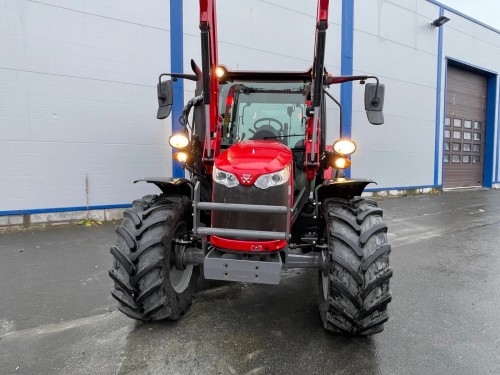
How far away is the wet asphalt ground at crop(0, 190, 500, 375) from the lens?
245cm

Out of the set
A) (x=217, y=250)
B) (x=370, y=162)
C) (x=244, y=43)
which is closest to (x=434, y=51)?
(x=370, y=162)

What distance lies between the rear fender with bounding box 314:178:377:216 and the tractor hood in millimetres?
479

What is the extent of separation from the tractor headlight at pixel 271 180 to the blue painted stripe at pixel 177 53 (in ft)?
18.5

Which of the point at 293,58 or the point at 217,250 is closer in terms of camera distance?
the point at 217,250

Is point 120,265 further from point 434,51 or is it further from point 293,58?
point 434,51

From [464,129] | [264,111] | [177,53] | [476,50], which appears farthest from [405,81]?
[264,111]

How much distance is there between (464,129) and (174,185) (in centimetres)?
1592

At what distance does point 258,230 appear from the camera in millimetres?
2615

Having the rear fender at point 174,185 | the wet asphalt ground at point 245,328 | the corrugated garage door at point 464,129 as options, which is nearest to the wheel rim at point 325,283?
the wet asphalt ground at point 245,328

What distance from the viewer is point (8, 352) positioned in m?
2.63

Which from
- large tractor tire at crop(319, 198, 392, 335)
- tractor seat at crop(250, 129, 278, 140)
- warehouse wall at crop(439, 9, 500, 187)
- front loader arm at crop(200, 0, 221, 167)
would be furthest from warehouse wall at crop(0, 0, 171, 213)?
warehouse wall at crop(439, 9, 500, 187)

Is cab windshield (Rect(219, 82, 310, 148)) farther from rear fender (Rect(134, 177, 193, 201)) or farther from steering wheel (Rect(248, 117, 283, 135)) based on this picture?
rear fender (Rect(134, 177, 193, 201))

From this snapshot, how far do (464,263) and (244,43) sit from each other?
6840mm

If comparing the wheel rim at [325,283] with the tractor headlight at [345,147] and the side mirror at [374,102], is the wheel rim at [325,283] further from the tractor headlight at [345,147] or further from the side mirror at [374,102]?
the side mirror at [374,102]
